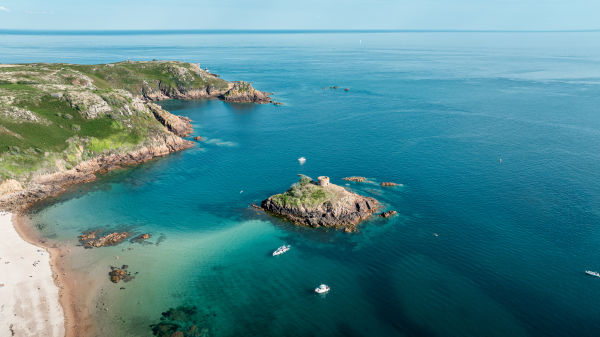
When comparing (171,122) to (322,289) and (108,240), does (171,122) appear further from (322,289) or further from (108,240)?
(322,289)

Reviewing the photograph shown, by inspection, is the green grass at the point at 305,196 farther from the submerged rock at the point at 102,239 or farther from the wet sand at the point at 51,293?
the wet sand at the point at 51,293

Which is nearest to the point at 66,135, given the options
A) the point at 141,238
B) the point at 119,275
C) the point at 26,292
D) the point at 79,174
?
the point at 79,174

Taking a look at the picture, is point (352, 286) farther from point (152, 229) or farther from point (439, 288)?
point (152, 229)

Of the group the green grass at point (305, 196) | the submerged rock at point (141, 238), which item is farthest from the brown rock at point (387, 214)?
the submerged rock at point (141, 238)

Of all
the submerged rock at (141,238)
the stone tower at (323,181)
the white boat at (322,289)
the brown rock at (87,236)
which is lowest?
the brown rock at (87,236)

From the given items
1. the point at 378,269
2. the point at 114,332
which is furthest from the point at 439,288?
the point at 114,332
